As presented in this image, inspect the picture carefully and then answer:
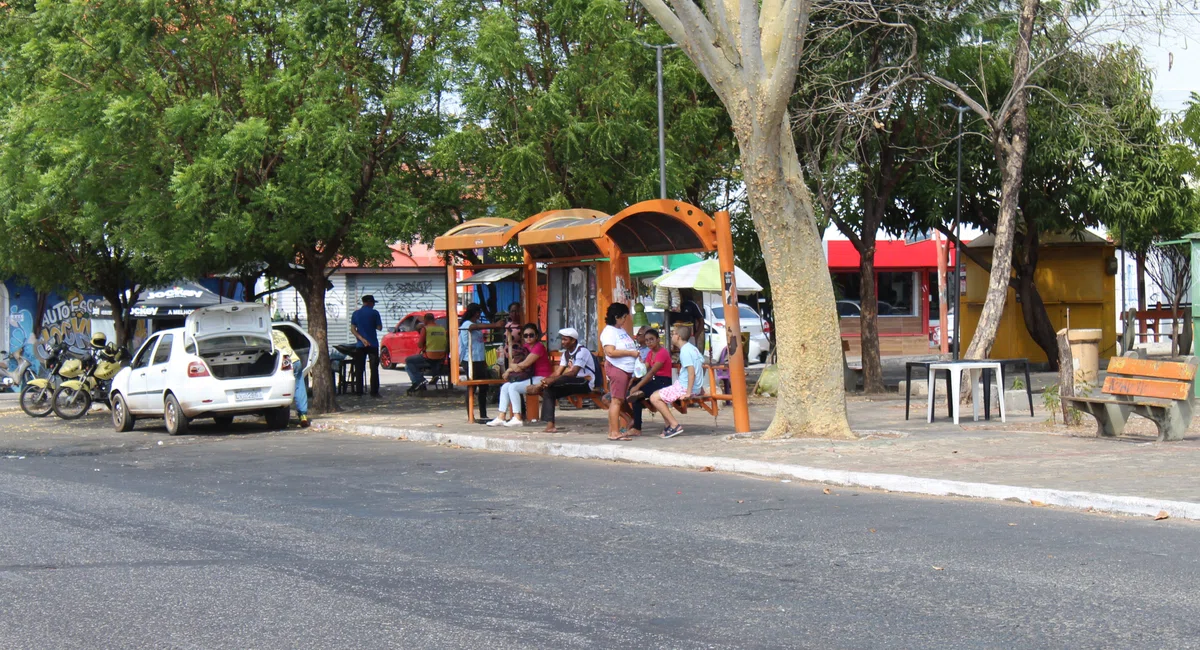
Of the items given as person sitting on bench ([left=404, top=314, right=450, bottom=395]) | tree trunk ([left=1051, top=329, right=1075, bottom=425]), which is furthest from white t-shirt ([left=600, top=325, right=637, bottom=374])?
person sitting on bench ([left=404, top=314, right=450, bottom=395])

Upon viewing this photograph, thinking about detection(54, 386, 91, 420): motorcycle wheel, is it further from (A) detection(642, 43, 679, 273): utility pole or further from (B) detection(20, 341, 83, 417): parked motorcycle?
(A) detection(642, 43, 679, 273): utility pole

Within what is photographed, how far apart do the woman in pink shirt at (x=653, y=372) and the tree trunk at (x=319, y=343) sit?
7.74 m

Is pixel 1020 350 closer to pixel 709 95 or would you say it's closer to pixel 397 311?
pixel 709 95

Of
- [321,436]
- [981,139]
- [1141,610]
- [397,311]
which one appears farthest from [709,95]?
[397,311]

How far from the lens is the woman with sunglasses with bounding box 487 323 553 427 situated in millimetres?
15797

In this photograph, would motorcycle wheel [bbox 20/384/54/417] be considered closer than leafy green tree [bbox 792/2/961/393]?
No

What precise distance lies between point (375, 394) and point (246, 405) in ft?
24.3

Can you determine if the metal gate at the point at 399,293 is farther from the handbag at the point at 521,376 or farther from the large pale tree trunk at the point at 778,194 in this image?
the large pale tree trunk at the point at 778,194

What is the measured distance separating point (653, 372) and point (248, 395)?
6.61 metres

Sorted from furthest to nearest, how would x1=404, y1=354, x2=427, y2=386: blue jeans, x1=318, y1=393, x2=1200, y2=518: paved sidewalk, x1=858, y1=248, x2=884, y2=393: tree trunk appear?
x1=404, y1=354, x2=427, y2=386: blue jeans, x1=858, y1=248, x2=884, y2=393: tree trunk, x1=318, y1=393, x2=1200, y2=518: paved sidewalk

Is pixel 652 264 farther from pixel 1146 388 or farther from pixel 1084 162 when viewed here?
pixel 1146 388

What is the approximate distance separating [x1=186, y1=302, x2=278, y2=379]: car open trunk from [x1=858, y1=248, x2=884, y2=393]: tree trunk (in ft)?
32.4

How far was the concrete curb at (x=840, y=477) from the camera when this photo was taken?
8.91m

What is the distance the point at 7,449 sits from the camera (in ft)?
51.1
